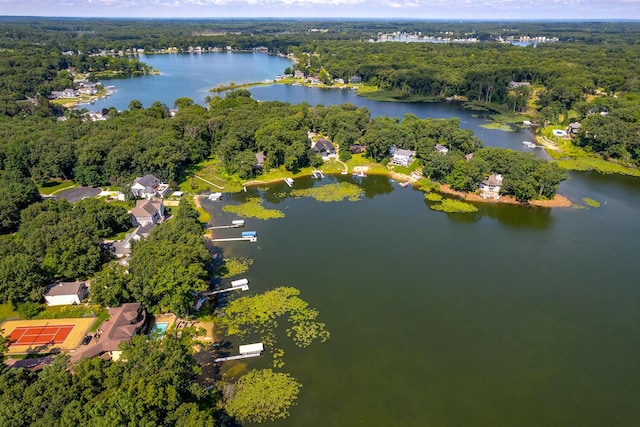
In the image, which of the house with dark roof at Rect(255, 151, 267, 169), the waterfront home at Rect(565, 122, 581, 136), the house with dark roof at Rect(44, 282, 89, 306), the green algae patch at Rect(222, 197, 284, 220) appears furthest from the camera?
the waterfront home at Rect(565, 122, 581, 136)

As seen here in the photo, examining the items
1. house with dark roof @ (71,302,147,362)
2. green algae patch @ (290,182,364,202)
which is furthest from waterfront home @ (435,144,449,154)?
house with dark roof @ (71,302,147,362)

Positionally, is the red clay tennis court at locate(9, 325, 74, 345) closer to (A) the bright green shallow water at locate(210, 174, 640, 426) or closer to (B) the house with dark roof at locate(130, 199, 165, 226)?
(B) the house with dark roof at locate(130, 199, 165, 226)

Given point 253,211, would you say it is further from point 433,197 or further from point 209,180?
point 433,197

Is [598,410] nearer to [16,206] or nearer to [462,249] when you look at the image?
[462,249]

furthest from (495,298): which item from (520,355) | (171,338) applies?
(171,338)

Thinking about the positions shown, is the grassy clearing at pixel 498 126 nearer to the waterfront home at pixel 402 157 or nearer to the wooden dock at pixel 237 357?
the waterfront home at pixel 402 157

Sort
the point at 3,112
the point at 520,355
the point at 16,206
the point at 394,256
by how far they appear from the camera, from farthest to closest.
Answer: the point at 3,112
the point at 16,206
the point at 394,256
the point at 520,355
